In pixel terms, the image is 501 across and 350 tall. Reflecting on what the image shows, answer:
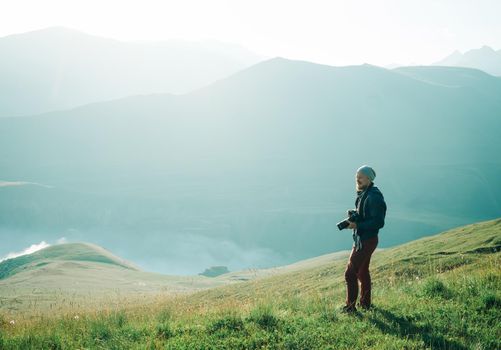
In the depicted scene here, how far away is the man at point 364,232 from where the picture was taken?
820 centimetres

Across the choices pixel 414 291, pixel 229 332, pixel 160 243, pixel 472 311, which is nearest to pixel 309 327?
pixel 229 332

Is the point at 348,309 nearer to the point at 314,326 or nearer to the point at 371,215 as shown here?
the point at 314,326

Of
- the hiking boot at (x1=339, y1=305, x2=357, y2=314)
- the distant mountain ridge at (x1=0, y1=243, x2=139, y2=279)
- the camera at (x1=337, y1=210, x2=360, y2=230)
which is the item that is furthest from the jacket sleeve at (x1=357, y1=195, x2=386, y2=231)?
the distant mountain ridge at (x1=0, y1=243, x2=139, y2=279)

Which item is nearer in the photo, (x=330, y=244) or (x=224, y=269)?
(x=224, y=269)

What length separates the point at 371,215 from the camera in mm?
8242

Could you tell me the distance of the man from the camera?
8203 mm

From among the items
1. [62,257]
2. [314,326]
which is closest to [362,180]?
[314,326]

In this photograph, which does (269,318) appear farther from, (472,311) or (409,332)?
(472,311)

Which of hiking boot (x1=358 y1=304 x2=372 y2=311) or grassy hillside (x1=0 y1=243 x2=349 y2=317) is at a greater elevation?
hiking boot (x1=358 y1=304 x2=372 y2=311)

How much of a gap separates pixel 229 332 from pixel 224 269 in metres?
112

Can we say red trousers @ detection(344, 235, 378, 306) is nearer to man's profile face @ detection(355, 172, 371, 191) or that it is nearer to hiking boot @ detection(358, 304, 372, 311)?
hiking boot @ detection(358, 304, 372, 311)

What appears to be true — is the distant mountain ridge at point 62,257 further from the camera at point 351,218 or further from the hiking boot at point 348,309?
the camera at point 351,218

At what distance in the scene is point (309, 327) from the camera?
7.28 meters

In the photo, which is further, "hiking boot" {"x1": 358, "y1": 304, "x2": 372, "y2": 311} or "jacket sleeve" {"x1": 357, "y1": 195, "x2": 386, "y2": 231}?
"hiking boot" {"x1": 358, "y1": 304, "x2": 372, "y2": 311}
